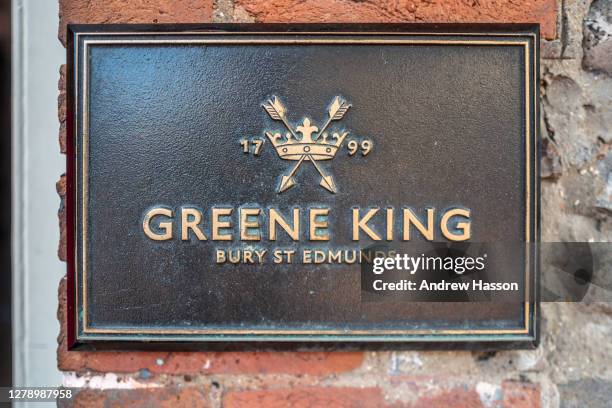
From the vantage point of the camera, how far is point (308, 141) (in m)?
1.04

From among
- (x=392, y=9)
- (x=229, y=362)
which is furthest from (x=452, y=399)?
(x=392, y=9)

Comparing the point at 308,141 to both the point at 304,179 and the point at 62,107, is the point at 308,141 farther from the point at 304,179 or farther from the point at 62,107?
the point at 62,107

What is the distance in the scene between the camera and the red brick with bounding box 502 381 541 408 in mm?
1066

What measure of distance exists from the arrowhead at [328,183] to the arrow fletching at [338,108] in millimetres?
155

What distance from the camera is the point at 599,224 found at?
3.52 feet

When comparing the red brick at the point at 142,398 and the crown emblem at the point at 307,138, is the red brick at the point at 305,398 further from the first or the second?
the crown emblem at the point at 307,138

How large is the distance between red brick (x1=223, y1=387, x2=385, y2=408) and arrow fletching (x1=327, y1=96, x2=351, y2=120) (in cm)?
72

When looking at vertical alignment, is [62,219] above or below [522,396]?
above

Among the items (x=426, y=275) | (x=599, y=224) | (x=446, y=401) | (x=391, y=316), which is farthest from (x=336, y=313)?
(x=599, y=224)

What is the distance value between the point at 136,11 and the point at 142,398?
102 cm

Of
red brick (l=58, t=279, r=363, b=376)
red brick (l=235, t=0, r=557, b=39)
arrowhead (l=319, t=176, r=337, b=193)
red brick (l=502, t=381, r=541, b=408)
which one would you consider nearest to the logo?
arrowhead (l=319, t=176, r=337, b=193)

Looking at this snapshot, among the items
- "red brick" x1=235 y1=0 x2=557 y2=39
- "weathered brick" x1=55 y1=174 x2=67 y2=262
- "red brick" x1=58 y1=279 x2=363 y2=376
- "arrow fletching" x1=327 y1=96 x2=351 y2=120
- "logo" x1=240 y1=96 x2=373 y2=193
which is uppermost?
"red brick" x1=235 y1=0 x2=557 y2=39

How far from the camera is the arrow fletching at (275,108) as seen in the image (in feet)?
3.43

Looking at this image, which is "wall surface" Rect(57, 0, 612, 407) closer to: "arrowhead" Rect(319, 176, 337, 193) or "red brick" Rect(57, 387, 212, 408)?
"red brick" Rect(57, 387, 212, 408)
